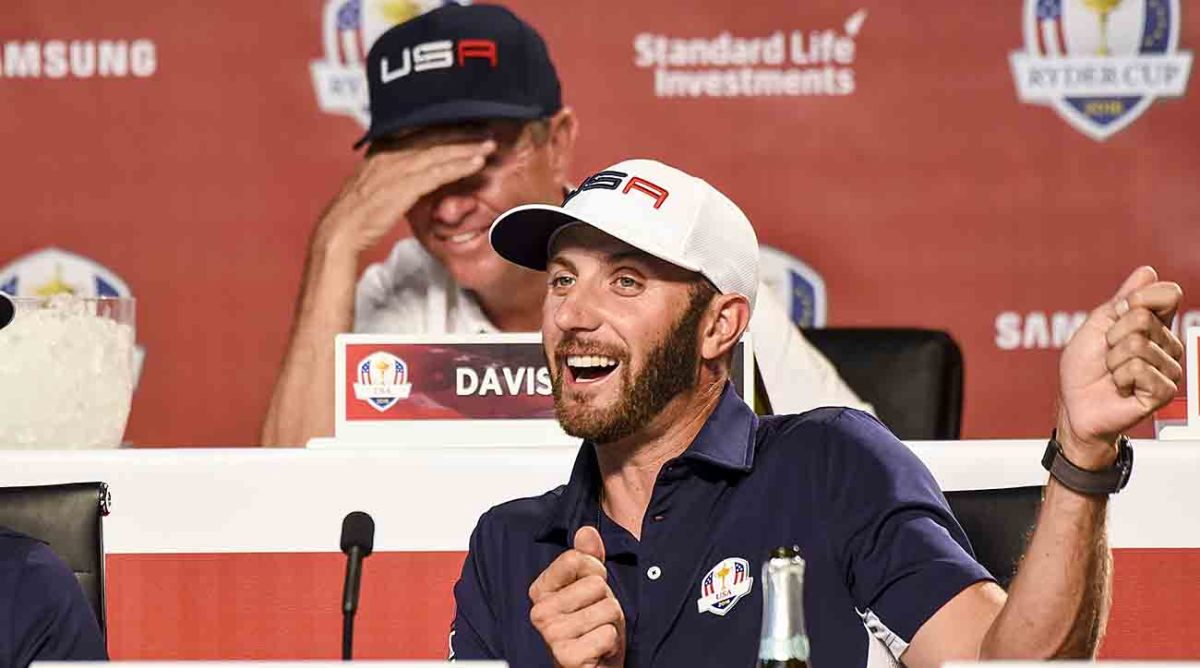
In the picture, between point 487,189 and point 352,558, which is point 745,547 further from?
point 487,189

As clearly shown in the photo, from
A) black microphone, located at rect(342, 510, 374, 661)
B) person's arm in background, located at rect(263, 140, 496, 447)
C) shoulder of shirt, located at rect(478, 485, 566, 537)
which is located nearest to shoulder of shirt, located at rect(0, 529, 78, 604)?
black microphone, located at rect(342, 510, 374, 661)

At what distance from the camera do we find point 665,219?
6.09ft

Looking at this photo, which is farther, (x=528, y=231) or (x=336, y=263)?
(x=336, y=263)

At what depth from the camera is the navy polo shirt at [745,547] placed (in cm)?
172

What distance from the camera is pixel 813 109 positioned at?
4.01 m

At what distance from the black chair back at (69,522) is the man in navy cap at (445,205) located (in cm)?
109

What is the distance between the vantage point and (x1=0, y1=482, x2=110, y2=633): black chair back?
1.90 m

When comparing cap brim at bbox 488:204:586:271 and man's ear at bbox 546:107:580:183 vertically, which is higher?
man's ear at bbox 546:107:580:183

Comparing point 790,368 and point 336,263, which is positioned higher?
point 336,263

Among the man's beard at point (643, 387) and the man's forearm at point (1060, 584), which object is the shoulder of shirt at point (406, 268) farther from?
the man's forearm at point (1060, 584)

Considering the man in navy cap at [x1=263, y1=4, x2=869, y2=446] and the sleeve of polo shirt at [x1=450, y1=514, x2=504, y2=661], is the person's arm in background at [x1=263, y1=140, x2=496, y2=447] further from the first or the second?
the sleeve of polo shirt at [x1=450, y1=514, x2=504, y2=661]

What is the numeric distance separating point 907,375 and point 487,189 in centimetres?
81

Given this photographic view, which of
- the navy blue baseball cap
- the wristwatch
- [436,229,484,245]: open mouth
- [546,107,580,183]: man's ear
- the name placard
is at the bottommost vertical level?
the wristwatch

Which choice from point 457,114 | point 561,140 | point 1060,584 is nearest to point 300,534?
point 1060,584
